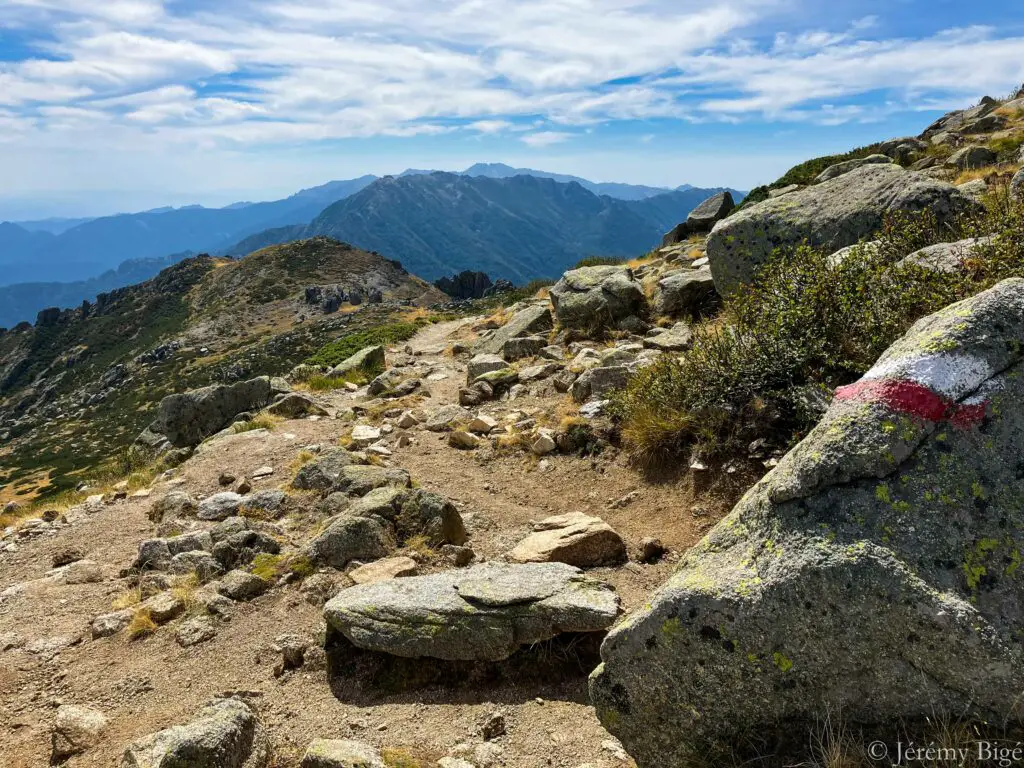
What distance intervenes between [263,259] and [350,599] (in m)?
155

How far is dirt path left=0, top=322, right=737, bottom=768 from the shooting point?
5.34 m

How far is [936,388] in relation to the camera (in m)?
3.94

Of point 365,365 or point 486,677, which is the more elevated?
point 365,365

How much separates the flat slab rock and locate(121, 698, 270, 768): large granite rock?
1.27 m

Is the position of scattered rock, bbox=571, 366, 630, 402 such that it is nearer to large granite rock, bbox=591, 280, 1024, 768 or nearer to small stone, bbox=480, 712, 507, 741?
small stone, bbox=480, 712, 507, 741

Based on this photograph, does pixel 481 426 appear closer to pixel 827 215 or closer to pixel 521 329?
pixel 521 329

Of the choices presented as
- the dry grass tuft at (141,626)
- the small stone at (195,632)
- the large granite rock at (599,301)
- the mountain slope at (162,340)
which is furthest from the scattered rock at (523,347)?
the mountain slope at (162,340)

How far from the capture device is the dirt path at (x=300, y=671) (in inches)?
210

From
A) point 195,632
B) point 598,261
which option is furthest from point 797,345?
point 598,261

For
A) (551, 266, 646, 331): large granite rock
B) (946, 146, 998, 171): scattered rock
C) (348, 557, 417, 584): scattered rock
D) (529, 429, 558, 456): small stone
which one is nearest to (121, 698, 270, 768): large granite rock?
(348, 557, 417, 584): scattered rock

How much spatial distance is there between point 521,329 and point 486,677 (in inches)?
613

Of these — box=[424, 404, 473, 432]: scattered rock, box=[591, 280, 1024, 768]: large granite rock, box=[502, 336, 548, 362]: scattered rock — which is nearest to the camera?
box=[591, 280, 1024, 768]: large granite rock

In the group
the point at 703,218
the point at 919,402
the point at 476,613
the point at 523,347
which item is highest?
the point at 703,218

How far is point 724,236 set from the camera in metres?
14.5
